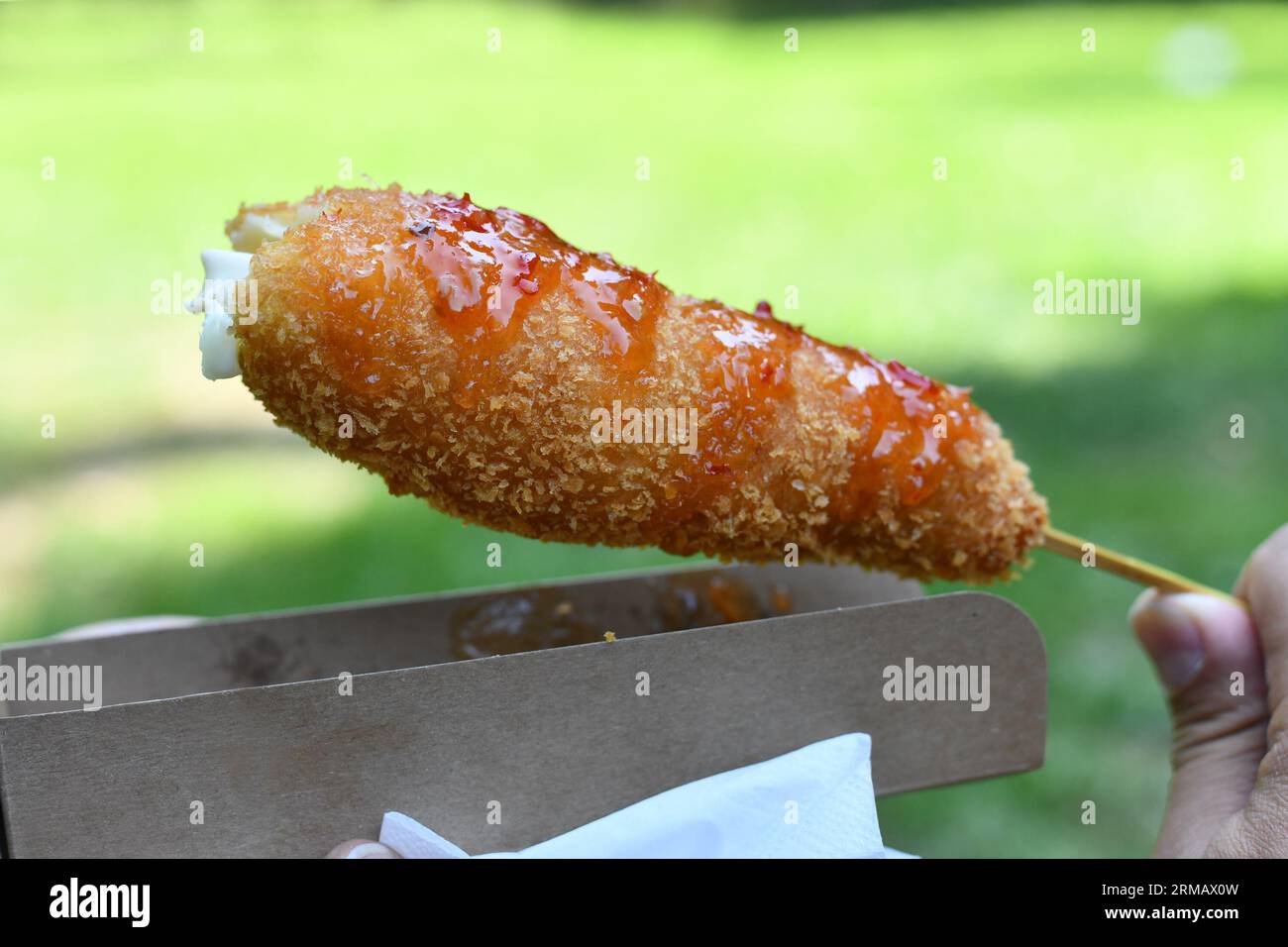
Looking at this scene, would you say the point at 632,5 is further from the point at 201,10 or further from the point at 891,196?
the point at 891,196

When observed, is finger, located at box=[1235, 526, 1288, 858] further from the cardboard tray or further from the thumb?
the cardboard tray

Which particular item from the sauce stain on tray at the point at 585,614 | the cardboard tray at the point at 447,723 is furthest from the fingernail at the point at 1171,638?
the sauce stain on tray at the point at 585,614

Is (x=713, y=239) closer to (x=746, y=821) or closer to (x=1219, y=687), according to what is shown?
(x=1219, y=687)

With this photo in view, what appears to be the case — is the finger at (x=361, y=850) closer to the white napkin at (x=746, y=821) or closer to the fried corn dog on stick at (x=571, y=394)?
Answer: the white napkin at (x=746, y=821)

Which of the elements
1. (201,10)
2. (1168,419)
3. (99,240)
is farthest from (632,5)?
(1168,419)

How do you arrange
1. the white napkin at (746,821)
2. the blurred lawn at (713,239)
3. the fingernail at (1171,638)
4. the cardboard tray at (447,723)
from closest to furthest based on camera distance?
the cardboard tray at (447,723), the white napkin at (746,821), the fingernail at (1171,638), the blurred lawn at (713,239)
